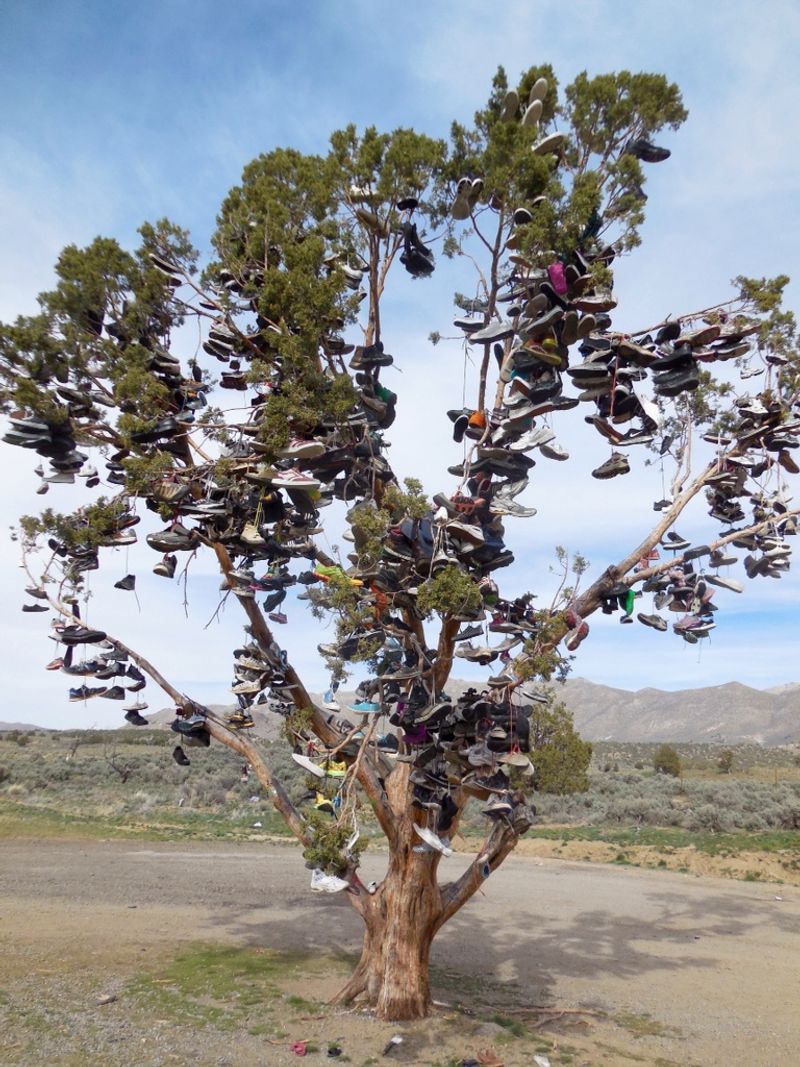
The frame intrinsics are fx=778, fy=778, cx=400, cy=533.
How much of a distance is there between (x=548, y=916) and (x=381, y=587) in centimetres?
980

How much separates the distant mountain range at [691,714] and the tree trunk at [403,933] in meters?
112

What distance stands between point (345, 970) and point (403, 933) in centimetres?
252

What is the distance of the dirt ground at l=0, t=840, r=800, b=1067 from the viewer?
6.84 meters

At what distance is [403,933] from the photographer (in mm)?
7355

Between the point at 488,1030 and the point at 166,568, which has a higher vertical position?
the point at 166,568

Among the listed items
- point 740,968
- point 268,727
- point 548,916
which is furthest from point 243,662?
point 548,916

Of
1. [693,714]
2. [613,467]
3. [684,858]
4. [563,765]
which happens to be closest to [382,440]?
[613,467]

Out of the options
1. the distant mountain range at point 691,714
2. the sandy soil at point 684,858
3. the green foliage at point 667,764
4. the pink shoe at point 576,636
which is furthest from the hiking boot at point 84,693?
the distant mountain range at point 691,714

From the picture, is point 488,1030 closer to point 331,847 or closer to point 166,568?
point 331,847

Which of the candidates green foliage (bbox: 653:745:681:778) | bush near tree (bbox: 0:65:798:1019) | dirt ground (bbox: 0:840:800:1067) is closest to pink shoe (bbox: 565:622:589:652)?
bush near tree (bbox: 0:65:798:1019)

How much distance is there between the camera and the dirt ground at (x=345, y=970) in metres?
6.84

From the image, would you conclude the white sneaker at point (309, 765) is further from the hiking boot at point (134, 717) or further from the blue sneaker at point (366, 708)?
the hiking boot at point (134, 717)

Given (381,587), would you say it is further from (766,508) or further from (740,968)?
(740,968)

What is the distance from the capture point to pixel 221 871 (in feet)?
51.9
